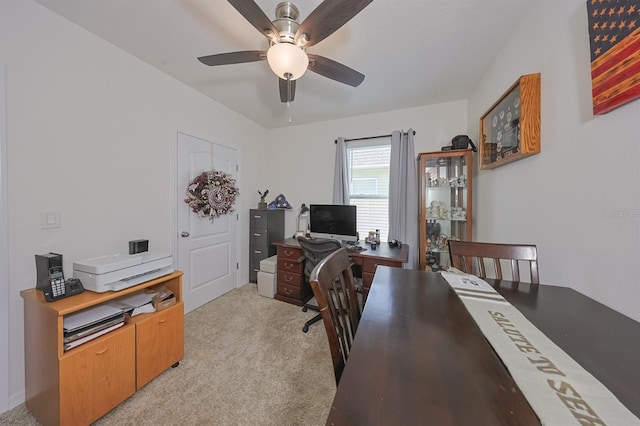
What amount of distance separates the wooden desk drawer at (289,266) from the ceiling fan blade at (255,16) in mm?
2189

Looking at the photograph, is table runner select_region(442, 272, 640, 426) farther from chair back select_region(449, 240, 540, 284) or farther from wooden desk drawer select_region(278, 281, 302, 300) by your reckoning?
wooden desk drawer select_region(278, 281, 302, 300)

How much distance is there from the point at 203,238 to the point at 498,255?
284cm

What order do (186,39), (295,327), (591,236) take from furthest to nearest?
(295,327) < (186,39) < (591,236)

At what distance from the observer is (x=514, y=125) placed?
1.51m

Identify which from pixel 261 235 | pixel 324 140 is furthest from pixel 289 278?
pixel 324 140

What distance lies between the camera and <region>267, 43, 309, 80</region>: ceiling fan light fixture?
1260mm

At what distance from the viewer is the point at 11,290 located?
1.39 metres

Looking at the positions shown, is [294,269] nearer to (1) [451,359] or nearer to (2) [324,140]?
(2) [324,140]

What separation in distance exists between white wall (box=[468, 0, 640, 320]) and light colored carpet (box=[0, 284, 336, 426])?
1.56m

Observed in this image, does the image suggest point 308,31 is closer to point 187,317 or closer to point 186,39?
point 186,39

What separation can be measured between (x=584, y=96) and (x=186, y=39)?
2.55m

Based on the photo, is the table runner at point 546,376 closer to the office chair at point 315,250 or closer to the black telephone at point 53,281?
the office chair at point 315,250

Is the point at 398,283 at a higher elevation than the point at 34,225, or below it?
below

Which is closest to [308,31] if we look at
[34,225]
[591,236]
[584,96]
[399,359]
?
[584,96]
